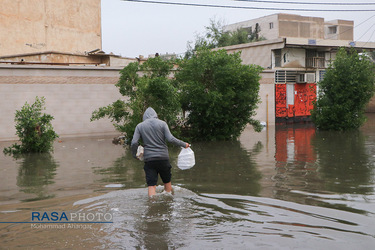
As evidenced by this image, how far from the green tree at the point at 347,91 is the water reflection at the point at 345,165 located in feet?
16.6

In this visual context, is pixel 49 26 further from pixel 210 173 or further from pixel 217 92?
pixel 210 173

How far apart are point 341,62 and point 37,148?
16036 millimetres

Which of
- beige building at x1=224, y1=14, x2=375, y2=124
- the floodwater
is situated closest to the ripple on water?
the floodwater

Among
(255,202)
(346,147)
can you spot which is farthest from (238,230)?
(346,147)

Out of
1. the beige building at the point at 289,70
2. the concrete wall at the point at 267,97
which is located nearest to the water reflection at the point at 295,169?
the concrete wall at the point at 267,97

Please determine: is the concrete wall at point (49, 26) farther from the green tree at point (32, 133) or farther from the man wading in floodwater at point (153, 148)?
the man wading in floodwater at point (153, 148)

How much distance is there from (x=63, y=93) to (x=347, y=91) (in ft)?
48.2

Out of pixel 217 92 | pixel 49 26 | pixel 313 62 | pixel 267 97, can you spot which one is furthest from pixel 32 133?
pixel 313 62

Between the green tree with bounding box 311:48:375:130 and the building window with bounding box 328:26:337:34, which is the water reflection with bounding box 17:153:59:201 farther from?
the building window with bounding box 328:26:337:34

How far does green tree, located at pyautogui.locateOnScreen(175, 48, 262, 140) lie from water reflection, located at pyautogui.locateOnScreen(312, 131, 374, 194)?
338 centimetres

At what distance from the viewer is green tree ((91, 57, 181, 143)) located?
15.8m

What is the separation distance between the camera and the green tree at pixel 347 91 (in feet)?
73.3

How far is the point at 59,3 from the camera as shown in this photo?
28.9 m

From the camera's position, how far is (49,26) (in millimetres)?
28344
